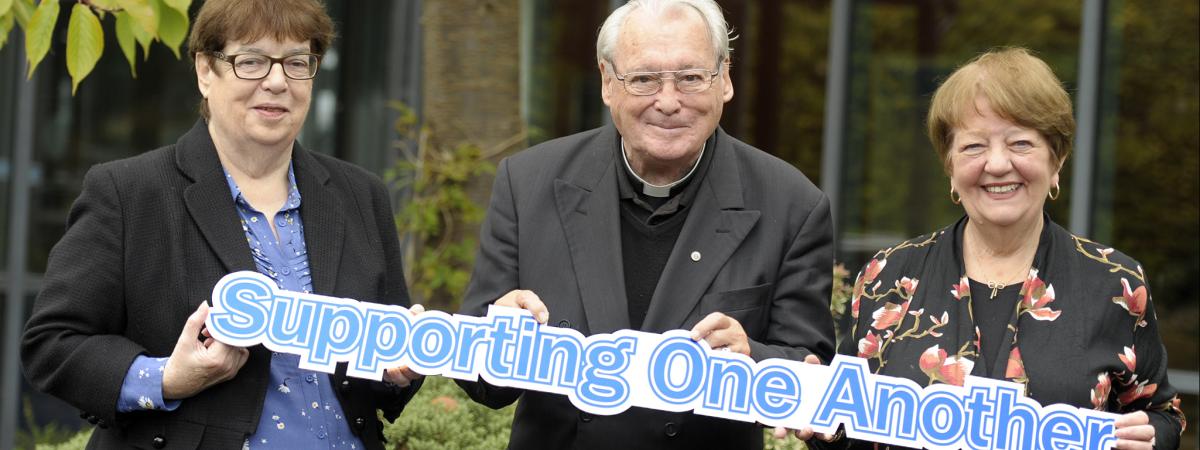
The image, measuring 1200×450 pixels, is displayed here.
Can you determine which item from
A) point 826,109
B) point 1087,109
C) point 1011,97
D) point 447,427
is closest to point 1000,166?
point 1011,97

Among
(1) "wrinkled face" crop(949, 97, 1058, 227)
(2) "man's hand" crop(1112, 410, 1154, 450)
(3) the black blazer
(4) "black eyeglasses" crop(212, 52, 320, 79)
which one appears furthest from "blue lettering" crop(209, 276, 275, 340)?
(2) "man's hand" crop(1112, 410, 1154, 450)

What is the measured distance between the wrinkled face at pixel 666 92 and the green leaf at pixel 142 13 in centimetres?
142

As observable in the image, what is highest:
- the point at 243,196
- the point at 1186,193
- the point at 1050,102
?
the point at 1050,102

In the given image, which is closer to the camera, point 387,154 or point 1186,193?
point 1186,193

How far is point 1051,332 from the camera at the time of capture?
3.08 meters

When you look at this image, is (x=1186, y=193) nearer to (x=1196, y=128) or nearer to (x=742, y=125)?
(x=1196, y=128)

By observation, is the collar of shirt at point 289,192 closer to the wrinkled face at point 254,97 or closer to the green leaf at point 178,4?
the wrinkled face at point 254,97

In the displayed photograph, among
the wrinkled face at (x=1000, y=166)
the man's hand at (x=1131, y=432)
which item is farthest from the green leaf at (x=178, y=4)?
the man's hand at (x=1131, y=432)

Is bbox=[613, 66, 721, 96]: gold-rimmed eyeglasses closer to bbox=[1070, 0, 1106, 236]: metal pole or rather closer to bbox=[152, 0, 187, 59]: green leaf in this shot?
bbox=[152, 0, 187, 59]: green leaf

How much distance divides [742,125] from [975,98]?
535cm

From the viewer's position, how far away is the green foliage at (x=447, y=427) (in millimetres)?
4395

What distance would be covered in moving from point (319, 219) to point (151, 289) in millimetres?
421

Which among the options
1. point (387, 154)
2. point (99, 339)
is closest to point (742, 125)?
point (387, 154)

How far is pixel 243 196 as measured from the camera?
3.16 m
